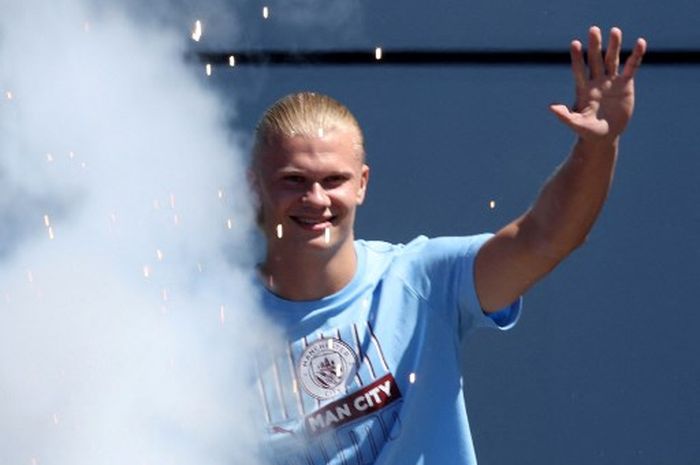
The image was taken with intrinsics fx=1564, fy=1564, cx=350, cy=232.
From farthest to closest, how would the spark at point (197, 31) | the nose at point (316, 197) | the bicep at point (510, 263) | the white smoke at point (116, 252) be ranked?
1. the spark at point (197, 31)
2. the white smoke at point (116, 252)
3. the nose at point (316, 197)
4. the bicep at point (510, 263)

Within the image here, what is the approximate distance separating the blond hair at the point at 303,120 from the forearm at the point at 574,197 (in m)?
0.39

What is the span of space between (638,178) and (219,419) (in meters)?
1.18

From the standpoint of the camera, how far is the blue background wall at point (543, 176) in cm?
332

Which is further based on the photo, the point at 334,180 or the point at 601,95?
the point at 334,180

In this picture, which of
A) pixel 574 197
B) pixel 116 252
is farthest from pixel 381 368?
pixel 116 252

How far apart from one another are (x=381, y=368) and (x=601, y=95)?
56 centimetres

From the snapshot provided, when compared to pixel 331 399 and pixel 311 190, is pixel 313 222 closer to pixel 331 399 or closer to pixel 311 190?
pixel 311 190

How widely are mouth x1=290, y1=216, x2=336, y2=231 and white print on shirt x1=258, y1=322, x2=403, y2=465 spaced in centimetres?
17

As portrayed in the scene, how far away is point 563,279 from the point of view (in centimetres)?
338

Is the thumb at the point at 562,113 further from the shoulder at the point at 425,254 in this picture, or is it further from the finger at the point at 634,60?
the shoulder at the point at 425,254

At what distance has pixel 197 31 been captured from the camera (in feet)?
10.8

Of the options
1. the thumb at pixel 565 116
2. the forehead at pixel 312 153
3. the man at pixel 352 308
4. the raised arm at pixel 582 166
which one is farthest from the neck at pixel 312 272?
the thumb at pixel 565 116

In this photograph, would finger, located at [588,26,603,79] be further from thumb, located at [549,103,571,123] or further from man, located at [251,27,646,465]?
man, located at [251,27,646,465]

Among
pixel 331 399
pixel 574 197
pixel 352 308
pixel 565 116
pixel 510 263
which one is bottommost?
pixel 331 399
